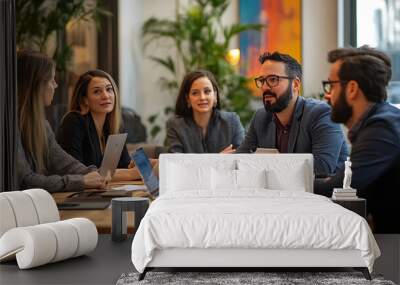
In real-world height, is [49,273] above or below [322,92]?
below

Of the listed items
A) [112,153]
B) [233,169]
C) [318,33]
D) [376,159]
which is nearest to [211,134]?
[233,169]

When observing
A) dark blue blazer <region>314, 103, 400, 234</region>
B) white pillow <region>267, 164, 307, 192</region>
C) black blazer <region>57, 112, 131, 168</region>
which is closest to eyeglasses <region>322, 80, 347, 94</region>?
dark blue blazer <region>314, 103, 400, 234</region>

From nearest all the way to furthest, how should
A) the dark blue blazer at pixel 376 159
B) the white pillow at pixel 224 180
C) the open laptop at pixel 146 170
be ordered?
the white pillow at pixel 224 180, the dark blue blazer at pixel 376 159, the open laptop at pixel 146 170

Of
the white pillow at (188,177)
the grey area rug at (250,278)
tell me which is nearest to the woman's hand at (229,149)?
the white pillow at (188,177)

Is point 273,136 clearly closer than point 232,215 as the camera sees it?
No

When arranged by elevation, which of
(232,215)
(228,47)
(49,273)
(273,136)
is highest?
(228,47)

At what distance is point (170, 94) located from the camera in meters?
7.80

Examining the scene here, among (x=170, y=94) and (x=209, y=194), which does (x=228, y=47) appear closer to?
(x=170, y=94)

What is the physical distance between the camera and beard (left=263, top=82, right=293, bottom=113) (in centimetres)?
763

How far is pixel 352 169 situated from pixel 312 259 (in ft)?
6.32

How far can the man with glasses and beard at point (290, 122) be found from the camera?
24.8 ft

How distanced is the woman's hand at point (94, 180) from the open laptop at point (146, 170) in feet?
1.21

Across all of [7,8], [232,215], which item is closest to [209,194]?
[232,215]

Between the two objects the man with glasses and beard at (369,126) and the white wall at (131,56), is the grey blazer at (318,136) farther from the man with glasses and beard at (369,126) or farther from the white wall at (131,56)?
the white wall at (131,56)
